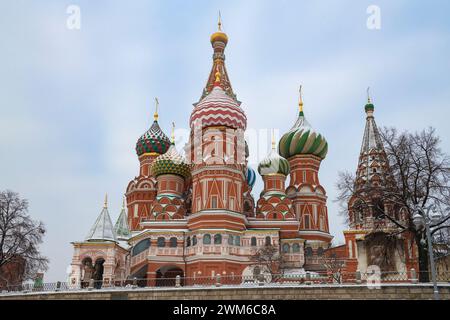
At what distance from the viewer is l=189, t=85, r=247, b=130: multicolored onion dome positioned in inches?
1666

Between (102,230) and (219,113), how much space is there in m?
14.2

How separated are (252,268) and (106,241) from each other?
36.6 ft

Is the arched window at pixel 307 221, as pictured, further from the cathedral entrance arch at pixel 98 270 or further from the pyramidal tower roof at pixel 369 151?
the cathedral entrance arch at pixel 98 270

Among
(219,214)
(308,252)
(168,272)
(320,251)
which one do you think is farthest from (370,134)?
(168,272)

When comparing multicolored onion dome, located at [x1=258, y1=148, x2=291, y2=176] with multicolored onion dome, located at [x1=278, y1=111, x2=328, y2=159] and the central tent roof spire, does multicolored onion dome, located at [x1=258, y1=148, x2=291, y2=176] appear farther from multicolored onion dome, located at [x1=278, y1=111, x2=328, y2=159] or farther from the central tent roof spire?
the central tent roof spire

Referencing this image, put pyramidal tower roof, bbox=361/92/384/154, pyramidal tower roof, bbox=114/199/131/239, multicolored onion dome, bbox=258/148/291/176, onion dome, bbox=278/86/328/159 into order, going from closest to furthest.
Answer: pyramidal tower roof, bbox=361/92/384/154 < pyramidal tower roof, bbox=114/199/131/239 < multicolored onion dome, bbox=258/148/291/176 < onion dome, bbox=278/86/328/159

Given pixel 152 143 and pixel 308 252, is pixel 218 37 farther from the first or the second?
pixel 308 252

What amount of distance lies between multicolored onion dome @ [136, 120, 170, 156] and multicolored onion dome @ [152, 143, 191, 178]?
7269mm

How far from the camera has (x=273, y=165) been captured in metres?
44.8

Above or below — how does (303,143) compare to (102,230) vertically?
above

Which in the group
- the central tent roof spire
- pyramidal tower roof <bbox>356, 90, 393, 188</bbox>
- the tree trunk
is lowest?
the tree trunk

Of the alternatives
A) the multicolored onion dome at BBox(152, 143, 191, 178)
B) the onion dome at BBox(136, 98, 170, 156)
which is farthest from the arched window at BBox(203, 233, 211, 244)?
the onion dome at BBox(136, 98, 170, 156)
